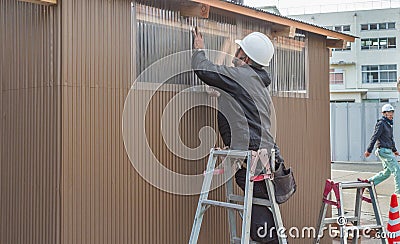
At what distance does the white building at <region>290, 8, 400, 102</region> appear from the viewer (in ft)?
120

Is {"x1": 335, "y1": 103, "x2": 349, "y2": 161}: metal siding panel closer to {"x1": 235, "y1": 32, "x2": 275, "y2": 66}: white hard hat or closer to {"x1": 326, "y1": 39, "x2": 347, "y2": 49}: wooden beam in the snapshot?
{"x1": 326, "y1": 39, "x2": 347, "y2": 49}: wooden beam

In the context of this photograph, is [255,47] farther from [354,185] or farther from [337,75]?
[337,75]

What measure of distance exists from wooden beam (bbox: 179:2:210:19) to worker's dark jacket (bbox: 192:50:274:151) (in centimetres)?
38

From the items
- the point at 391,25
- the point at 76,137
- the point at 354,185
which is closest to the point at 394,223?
the point at 354,185

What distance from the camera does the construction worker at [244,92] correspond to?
14.5 ft

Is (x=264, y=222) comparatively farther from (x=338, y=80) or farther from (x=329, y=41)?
(x=338, y=80)

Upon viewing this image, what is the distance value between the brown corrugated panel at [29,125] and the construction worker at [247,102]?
4.42ft

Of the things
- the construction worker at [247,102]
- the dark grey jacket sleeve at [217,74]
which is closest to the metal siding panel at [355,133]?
the construction worker at [247,102]

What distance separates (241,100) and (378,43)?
35.8 metres

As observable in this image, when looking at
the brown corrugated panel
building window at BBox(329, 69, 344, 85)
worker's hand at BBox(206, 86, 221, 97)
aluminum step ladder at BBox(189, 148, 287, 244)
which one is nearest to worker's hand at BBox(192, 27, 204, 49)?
worker's hand at BBox(206, 86, 221, 97)

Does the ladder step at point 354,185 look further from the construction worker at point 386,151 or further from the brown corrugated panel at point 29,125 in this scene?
the construction worker at point 386,151

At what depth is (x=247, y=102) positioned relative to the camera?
4.46 meters

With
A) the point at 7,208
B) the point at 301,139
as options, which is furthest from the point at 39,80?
the point at 301,139

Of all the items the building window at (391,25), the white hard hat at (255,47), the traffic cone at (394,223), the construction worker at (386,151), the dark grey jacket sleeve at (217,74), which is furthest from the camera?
the building window at (391,25)
